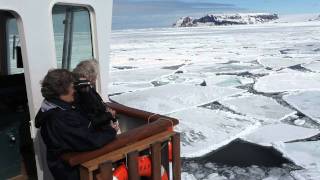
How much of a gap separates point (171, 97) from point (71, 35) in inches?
227

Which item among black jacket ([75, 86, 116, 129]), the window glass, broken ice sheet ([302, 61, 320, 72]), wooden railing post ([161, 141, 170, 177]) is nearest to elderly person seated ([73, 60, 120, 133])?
black jacket ([75, 86, 116, 129])

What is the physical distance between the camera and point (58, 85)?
7.98ft

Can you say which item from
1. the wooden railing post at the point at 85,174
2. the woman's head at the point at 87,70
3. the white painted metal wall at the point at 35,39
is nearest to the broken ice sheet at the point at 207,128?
the woman's head at the point at 87,70

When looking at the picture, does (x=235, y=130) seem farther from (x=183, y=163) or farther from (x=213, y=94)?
(x=213, y=94)

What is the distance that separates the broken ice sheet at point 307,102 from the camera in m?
7.18

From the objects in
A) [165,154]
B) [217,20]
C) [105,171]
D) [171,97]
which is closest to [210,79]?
[171,97]

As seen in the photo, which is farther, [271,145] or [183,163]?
[271,145]

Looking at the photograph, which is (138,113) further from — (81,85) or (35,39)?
(35,39)

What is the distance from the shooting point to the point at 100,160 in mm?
2461

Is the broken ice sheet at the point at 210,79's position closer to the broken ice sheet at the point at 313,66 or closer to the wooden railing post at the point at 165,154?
the broken ice sheet at the point at 313,66

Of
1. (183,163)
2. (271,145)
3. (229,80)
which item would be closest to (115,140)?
(183,163)

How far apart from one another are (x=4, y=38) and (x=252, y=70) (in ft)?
34.5

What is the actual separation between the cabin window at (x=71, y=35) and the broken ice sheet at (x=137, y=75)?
8.42m

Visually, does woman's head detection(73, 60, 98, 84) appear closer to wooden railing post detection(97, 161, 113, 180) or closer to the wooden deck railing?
the wooden deck railing
